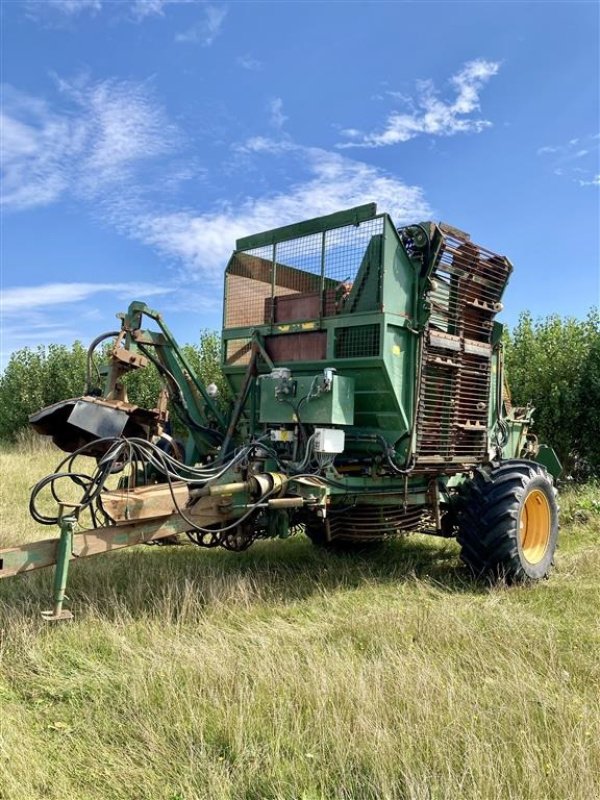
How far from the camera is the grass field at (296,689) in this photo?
2926mm

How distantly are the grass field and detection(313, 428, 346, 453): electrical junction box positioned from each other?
1.23 m

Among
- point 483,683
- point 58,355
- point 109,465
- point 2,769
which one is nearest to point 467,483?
point 483,683

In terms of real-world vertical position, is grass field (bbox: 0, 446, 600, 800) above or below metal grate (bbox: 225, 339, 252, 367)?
below

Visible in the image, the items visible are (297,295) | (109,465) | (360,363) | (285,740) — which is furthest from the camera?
(297,295)

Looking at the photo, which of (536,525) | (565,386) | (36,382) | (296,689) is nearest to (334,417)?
(296,689)

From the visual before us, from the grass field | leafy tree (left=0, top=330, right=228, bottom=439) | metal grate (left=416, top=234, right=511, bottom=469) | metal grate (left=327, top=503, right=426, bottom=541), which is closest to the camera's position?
the grass field

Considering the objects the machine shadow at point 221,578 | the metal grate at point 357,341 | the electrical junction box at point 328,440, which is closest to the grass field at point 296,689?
the machine shadow at point 221,578

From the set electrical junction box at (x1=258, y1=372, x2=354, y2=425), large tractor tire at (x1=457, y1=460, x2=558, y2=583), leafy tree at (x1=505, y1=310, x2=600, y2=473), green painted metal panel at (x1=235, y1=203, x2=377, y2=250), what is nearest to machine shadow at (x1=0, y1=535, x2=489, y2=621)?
large tractor tire at (x1=457, y1=460, x2=558, y2=583)

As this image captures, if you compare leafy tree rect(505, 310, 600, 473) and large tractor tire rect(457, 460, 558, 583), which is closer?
large tractor tire rect(457, 460, 558, 583)

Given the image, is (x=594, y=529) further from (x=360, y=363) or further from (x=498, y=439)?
(x=360, y=363)

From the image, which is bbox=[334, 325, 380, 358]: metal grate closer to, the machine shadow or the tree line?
the machine shadow

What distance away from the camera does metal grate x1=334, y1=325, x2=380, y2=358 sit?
216 inches

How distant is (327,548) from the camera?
7.70 metres

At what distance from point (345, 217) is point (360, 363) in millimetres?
1267
